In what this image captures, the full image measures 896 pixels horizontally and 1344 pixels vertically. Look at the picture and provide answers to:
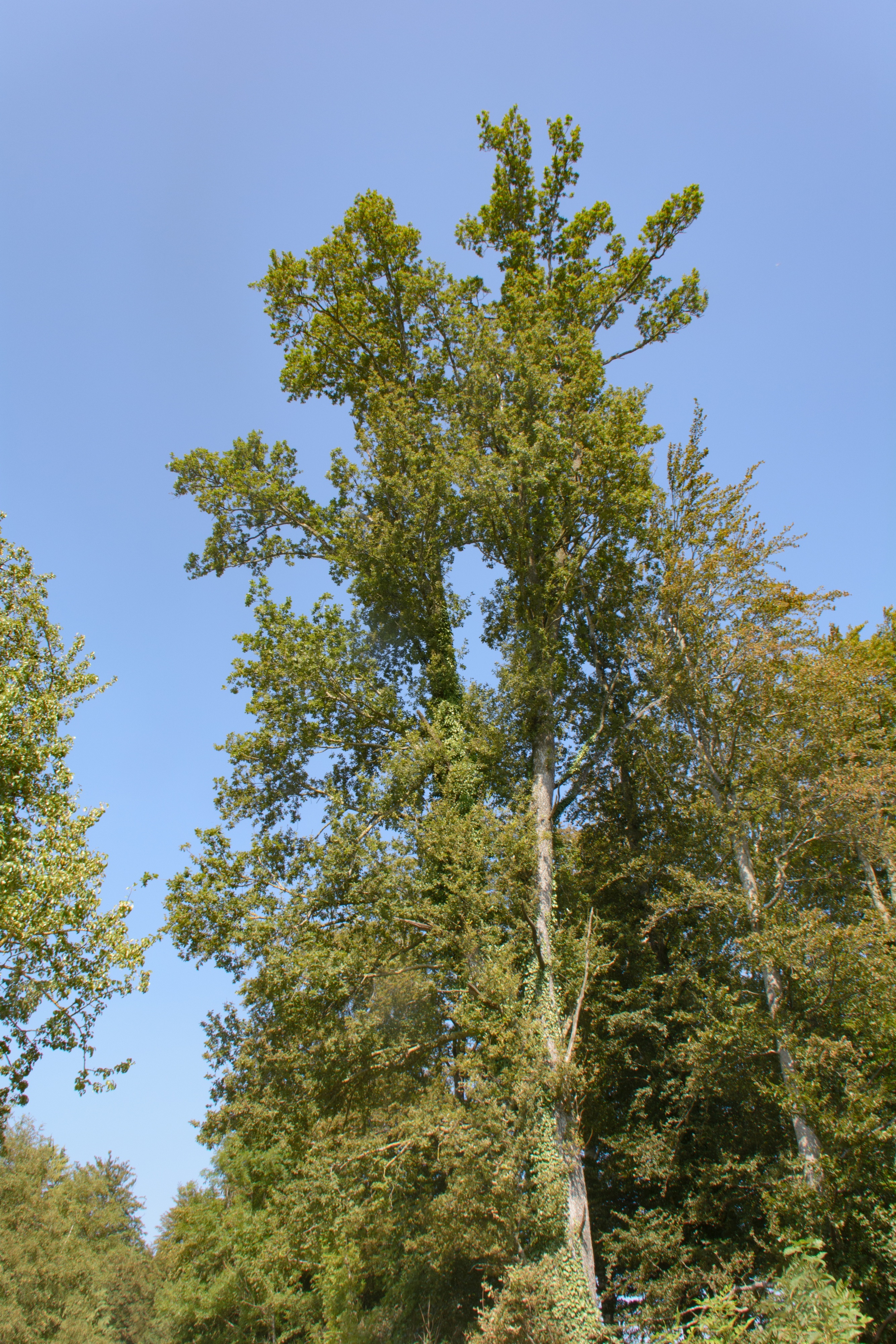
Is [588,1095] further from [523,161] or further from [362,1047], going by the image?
[523,161]

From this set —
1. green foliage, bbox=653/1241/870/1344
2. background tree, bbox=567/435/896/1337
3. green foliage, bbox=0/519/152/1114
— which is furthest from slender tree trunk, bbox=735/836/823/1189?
green foliage, bbox=0/519/152/1114

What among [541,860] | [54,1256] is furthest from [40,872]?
[54,1256]

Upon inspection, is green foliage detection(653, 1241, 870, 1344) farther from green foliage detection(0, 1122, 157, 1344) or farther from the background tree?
green foliage detection(0, 1122, 157, 1344)

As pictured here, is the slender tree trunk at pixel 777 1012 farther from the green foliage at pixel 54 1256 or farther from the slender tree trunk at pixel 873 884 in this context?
the green foliage at pixel 54 1256

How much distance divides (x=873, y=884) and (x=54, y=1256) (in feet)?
112

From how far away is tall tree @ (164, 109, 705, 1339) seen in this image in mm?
12641

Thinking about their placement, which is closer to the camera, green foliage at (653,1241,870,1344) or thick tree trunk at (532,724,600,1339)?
green foliage at (653,1241,870,1344)

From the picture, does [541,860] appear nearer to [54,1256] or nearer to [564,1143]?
[564,1143]

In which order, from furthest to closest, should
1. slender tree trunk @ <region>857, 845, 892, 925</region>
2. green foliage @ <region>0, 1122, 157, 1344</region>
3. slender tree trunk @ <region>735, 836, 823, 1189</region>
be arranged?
green foliage @ <region>0, 1122, 157, 1344</region> → slender tree trunk @ <region>857, 845, 892, 925</region> → slender tree trunk @ <region>735, 836, 823, 1189</region>

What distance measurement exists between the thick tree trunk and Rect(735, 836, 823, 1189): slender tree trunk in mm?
3369

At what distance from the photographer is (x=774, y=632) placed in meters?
15.5

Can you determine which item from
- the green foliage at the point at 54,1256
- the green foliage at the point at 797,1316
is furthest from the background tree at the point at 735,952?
the green foliage at the point at 54,1256

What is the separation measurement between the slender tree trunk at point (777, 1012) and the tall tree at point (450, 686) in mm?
3144

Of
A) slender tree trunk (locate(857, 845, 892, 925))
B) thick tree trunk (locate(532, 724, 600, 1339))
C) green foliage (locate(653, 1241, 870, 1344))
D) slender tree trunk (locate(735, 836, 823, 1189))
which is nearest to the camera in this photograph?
green foliage (locate(653, 1241, 870, 1344))
